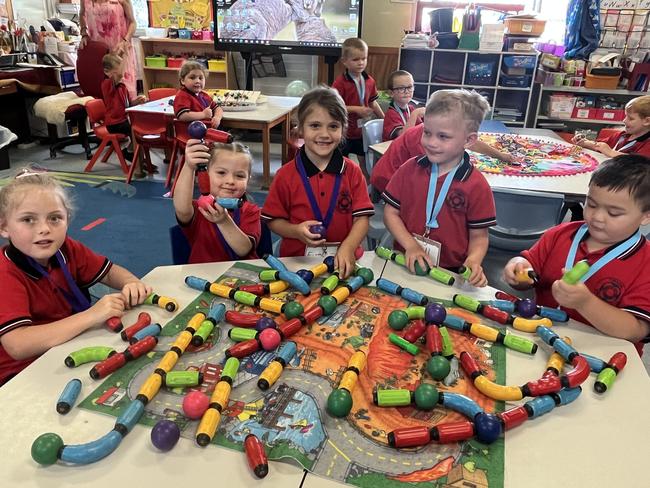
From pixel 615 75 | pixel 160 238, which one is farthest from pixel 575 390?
pixel 615 75

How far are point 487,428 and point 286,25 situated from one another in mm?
5760

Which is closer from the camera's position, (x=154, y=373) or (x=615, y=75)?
(x=154, y=373)

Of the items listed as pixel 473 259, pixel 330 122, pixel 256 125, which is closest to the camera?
pixel 473 259

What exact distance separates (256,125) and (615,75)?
384 cm

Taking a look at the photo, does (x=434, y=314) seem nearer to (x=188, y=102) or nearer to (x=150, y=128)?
(x=188, y=102)

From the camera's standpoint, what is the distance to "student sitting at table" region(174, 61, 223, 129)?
13.0ft

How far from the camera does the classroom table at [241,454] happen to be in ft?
2.67

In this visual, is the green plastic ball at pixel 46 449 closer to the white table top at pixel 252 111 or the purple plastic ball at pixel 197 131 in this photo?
the purple plastic ball at pixel 197 131

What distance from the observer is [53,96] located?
5.59m

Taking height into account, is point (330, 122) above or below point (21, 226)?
above

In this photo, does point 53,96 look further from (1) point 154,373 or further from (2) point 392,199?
(1) point 154,373

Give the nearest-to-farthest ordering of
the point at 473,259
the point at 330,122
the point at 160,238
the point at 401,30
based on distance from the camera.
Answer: the point at 473,259
the point at 330,122
the point at 160,238
the point at 401,30

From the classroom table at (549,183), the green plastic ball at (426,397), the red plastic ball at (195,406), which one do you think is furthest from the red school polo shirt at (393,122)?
the red plastic ball at (195,406)

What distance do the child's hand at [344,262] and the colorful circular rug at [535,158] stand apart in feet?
4.55
